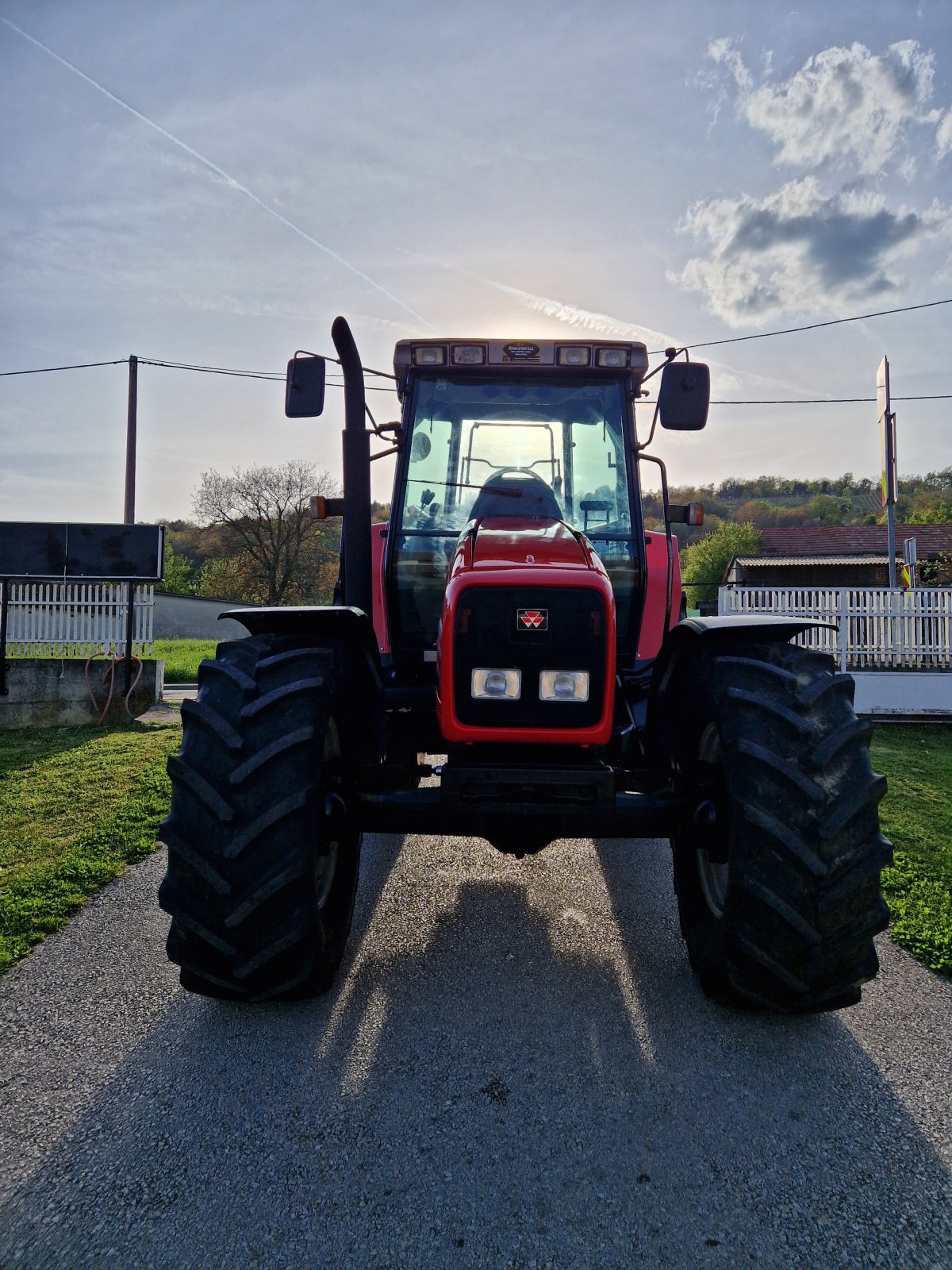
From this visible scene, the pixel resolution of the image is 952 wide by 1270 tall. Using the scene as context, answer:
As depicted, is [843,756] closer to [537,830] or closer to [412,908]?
[537,830]

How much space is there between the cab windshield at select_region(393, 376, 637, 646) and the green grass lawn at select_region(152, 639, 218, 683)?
27.2ft

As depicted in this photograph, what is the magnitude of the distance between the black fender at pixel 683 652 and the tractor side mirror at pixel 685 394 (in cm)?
98

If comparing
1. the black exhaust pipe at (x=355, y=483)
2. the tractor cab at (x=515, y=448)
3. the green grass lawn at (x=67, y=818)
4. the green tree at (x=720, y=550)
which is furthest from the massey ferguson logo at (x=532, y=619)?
the green tree at (x=720, y=550)

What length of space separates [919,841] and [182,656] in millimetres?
19834

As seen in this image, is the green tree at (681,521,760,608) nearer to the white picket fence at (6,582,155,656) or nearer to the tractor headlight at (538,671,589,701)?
the white picket fence at (6,582,155,656)

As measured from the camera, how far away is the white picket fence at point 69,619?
10328 mm

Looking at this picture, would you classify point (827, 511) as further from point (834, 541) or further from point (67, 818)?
point (67, 818)

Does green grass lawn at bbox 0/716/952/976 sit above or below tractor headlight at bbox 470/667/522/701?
below

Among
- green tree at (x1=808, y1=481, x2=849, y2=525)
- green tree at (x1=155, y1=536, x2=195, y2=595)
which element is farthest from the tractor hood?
green tree at (x1=808, y1=481, x2=849, y2=525)

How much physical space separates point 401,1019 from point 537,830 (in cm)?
75

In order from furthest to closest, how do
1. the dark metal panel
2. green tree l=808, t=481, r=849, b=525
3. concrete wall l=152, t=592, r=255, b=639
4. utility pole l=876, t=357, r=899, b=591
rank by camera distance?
green tree l=808, t=481, r=849, b=525 → concrete wall l=152, t=592, r=255, b=639 → utility pole l=876, t=357, r=899, b=591 → the dark metal panel

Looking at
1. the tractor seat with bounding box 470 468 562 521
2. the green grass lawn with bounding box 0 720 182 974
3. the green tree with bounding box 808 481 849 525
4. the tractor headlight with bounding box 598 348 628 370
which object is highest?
the green tree with bounding box 808 481 849 525

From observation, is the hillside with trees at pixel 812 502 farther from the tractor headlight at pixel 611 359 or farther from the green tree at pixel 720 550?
the tractor headlight at pixel 611 359

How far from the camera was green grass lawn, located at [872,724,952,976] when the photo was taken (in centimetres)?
323
